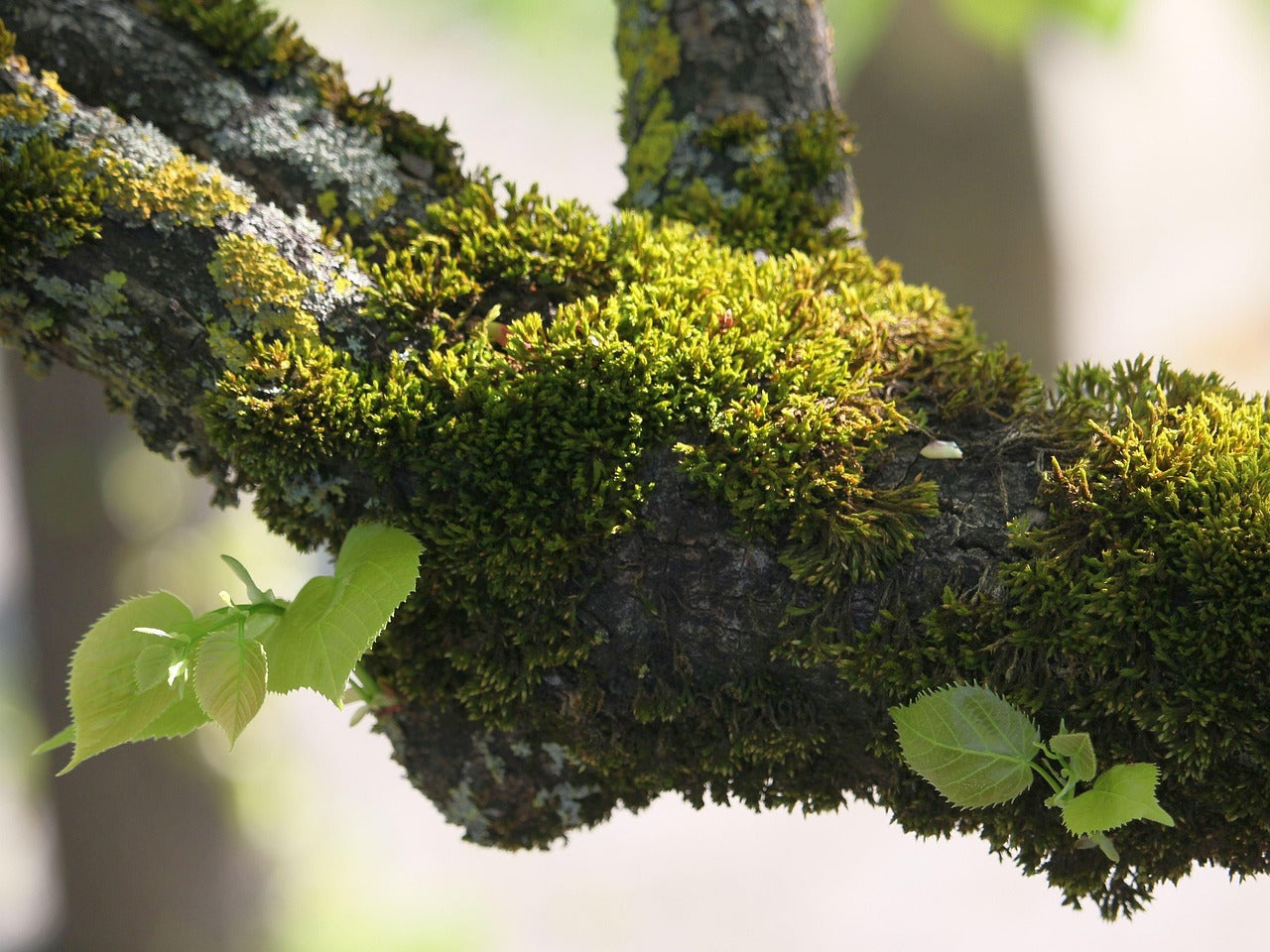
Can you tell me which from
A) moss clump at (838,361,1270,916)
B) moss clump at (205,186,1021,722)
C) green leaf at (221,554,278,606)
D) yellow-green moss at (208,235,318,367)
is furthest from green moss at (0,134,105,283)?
moss clump at (838,361,1270,916)

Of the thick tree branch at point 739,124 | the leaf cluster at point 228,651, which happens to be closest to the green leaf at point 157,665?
the leaf cluster at point 228,651

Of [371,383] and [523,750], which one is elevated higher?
[371,383]

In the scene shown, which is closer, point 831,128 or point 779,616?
point 779,616

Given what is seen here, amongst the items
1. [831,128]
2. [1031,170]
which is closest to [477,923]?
[1031,170]

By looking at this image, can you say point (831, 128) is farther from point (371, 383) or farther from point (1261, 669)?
point (1261, 669)

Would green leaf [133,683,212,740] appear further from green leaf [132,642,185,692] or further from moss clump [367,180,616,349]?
moss clump [367,180,616,349]

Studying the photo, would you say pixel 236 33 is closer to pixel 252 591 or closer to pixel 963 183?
pixel 252 591

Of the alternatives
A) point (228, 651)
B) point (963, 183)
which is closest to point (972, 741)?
point (228, 651)

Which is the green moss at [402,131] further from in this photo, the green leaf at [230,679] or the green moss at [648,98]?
the green leaf at [230,679]

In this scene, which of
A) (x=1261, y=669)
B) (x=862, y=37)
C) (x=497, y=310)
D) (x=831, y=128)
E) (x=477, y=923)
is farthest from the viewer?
(x=477, y=923)
